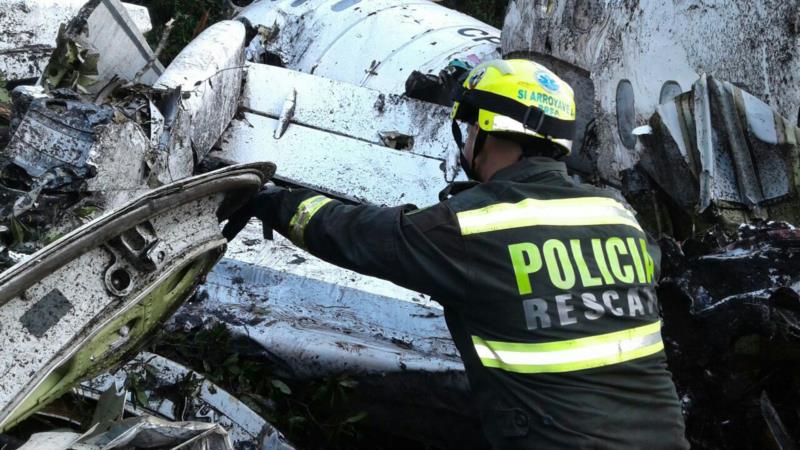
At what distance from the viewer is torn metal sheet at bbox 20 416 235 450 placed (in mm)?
1935

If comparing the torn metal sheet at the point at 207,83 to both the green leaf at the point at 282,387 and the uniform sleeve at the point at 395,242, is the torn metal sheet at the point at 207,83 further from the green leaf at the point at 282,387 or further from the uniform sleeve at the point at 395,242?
the uniform sleeve at the point at 395,242

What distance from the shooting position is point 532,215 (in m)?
2.24

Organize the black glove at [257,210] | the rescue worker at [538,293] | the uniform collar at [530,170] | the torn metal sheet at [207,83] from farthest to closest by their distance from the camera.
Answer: the torn metal sheet at [207,83]
the black glove at [257,210]
the uniform collar at [530,170]
the rescue worker at [538,293]

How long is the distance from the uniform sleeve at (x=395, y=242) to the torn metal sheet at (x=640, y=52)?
168 centimetres

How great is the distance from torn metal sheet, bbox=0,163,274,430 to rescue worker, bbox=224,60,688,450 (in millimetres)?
303

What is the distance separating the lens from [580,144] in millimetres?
4227

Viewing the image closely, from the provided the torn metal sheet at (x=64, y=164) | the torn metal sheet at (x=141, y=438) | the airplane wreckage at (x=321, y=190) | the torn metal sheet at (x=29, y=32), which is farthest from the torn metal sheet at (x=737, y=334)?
the torn metal sheet at (x=29, y=32)

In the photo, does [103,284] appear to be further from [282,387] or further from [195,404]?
[282,387]

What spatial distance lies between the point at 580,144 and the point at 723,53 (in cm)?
89

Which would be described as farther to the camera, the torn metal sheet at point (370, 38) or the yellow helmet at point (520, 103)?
the torn metal sheet at point (370, 38)

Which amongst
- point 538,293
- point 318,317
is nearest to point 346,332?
point 318,317

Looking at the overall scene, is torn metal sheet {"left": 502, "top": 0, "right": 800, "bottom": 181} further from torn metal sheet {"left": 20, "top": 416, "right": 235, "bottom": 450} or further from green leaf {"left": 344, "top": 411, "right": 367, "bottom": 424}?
torn metal sheet {"left": 20, "top": 416, "right": 235, "bottom": 450}

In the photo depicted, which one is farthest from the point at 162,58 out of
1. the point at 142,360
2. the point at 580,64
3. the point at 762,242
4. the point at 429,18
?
the point at 762,242

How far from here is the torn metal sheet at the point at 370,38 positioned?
5.30 meters
